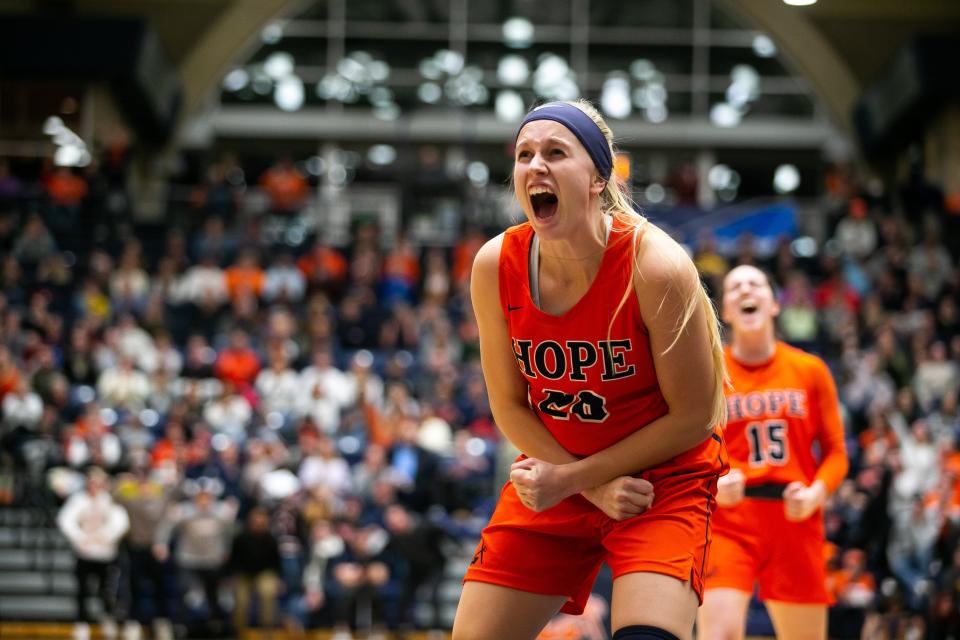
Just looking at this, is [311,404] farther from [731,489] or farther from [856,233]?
[856,233]

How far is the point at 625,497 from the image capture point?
12.6ft

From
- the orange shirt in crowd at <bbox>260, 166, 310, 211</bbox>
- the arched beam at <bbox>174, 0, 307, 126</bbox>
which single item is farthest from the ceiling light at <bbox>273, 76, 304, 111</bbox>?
the orange shirt in crowd at <bbox>260, 166, 310, 211</bbox>

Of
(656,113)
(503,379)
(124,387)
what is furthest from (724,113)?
(503,379)

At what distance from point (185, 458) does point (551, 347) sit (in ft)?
33.6

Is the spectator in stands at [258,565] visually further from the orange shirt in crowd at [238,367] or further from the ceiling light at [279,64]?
the ceiling light at [279,64]

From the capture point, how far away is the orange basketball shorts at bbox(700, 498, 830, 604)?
227 inches

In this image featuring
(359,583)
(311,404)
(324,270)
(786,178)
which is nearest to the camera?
(359,583)

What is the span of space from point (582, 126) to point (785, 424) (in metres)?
2.72

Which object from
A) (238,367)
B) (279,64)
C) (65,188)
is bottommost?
(238,367)

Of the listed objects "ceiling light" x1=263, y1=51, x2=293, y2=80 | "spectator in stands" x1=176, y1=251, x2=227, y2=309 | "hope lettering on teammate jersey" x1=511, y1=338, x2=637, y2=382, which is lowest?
"hope lettering on teammate jersey" x1=511, y1=338, x2=637, y2=382

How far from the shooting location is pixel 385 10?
26484 mm

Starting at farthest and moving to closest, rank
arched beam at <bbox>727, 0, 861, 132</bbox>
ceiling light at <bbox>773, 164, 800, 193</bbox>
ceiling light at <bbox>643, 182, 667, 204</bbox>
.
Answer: ceiling light at <bbox>773, 164, 800, 193</bbox>, ceiling light at <bbox>643, 182, 667, 204</bbox>, arched beam at <bbox>727, 0, 861, 132</bbox>

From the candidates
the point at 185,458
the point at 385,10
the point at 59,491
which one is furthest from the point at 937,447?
the point at 385,10

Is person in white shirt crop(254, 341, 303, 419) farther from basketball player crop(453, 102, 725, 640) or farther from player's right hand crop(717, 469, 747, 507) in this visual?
basketball player crop(453, 102, 725, 640)
